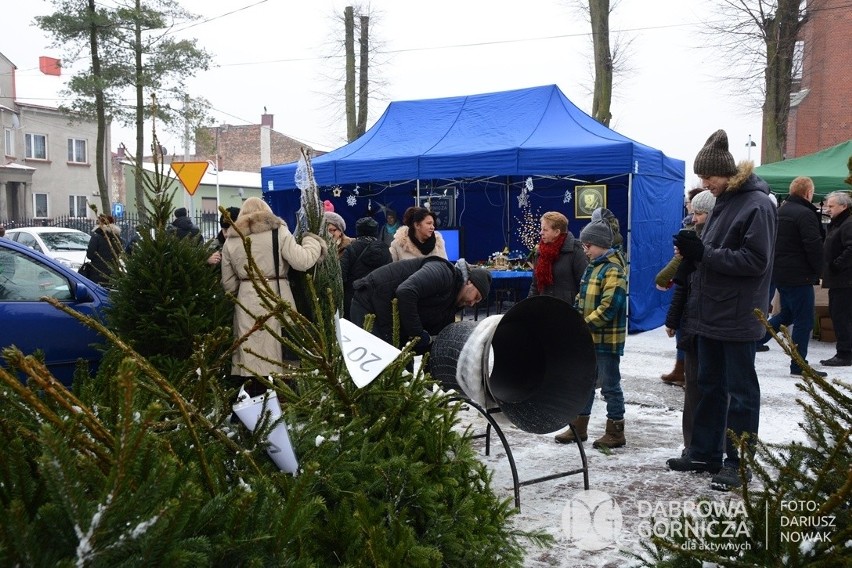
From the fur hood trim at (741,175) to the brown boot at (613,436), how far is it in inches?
76.2

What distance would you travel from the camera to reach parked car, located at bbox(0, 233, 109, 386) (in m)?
5.41

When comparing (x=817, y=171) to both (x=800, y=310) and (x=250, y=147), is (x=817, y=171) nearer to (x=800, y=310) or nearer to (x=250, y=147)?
(x=800, y=310)

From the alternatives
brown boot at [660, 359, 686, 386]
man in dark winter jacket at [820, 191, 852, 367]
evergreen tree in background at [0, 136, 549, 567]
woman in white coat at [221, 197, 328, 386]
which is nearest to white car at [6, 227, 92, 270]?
woman in white coat at [221, 197, 328, 386]

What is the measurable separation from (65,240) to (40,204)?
2590 cm

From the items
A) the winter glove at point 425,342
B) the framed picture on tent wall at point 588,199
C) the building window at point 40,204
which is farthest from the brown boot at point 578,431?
the building window at point 40,204

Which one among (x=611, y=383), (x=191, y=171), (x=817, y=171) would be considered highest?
(x=817, y=171)

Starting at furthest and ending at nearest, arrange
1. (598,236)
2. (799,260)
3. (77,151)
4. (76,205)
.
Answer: (77,151) → (76,205) → (799,260) → (598,236)

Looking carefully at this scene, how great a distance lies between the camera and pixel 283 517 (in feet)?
4.11

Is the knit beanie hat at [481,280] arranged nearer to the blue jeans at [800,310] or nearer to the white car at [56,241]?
the blue jeans at [800,310]

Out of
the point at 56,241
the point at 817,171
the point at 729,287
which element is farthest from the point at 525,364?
the point at 56,241

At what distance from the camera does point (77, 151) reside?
42656 millimetres

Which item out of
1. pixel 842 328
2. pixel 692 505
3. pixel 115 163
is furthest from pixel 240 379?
pixel 115 163

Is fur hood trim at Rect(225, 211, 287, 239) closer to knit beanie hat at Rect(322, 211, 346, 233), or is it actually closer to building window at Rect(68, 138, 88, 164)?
knit beanie hat at Rect(322, 211, 346, 233)

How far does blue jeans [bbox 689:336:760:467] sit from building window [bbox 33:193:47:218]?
42.3 m
